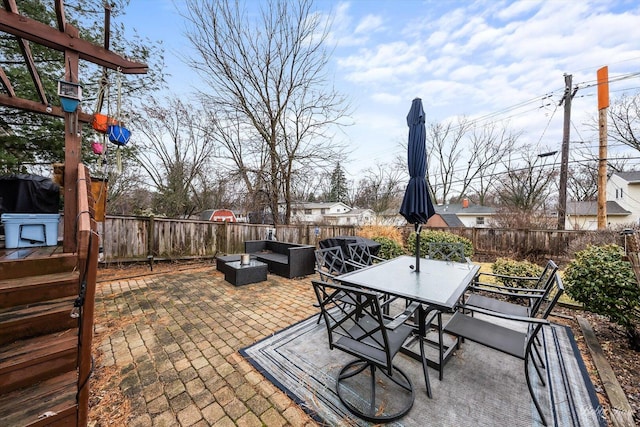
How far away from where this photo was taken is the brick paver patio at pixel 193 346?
1.75 meters

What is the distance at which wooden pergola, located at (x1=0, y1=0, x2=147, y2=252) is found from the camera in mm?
2584

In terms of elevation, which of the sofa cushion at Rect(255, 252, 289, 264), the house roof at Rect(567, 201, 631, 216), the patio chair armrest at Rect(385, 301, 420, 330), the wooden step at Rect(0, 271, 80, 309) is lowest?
the sofa cushion at Rect(255, 252, 289, 264)

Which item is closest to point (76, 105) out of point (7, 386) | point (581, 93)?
point (7, 386)

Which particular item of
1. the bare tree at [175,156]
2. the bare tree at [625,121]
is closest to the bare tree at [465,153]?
the bare tree at [625,121]

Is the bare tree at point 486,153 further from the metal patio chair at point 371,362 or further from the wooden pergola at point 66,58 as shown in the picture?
the wooden pergola at point 66,58

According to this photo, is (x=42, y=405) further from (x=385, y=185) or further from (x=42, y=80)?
(x=385, y=185)

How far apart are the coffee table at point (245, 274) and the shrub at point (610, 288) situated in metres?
4.83

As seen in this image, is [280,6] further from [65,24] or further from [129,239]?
[129,239]

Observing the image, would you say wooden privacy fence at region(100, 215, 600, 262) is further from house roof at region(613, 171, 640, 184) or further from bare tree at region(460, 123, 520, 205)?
house roof at region(613, 171, 640, 184)

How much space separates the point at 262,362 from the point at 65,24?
4519 millimetres

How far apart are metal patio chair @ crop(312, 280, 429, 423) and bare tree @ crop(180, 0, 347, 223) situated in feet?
26.4

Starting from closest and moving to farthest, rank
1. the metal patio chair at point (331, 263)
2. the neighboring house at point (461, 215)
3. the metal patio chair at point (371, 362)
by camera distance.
Answer: the metal patio chair at point (371, 362), the metal patio chair at point (331, 263), the neighboring house at point (461, 215)

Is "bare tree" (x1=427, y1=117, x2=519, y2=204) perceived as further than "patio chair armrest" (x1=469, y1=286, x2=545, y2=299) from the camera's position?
Yes

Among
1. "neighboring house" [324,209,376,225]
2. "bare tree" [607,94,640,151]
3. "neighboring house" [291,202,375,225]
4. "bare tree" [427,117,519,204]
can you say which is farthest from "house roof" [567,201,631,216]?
"neighboring house" [291,202,375,225]
